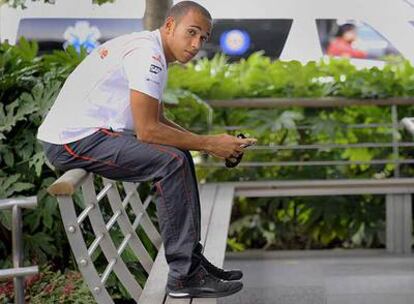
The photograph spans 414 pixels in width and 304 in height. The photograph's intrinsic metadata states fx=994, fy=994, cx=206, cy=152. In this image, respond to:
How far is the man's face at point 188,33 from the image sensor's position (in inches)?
129

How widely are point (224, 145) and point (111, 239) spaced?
76 centimetres

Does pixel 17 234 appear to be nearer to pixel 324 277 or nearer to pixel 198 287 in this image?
pixel 198 287

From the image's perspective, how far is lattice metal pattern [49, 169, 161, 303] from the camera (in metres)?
3.10

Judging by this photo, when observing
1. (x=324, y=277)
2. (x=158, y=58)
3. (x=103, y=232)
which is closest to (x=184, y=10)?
(x=158, y=58)

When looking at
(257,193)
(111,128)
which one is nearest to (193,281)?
(111,128)

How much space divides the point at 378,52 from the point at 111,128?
180 inches

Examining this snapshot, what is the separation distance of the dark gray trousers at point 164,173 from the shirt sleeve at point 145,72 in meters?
0.21

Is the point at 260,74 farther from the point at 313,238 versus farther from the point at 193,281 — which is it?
the point at 193,281

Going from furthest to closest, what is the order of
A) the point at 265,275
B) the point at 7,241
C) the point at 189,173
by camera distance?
the point at 265,275, the point at 7,241, the point at 189,173

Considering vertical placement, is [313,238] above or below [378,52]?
below

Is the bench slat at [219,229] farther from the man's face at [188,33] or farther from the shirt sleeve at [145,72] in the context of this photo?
the man's face at [188,33]

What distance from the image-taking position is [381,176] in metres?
6.38

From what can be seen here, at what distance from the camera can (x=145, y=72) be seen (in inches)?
122

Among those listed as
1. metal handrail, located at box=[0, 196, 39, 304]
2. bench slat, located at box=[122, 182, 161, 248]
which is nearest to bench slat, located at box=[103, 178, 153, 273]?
bench slat, located at box=[122, 182, 161, 248]
